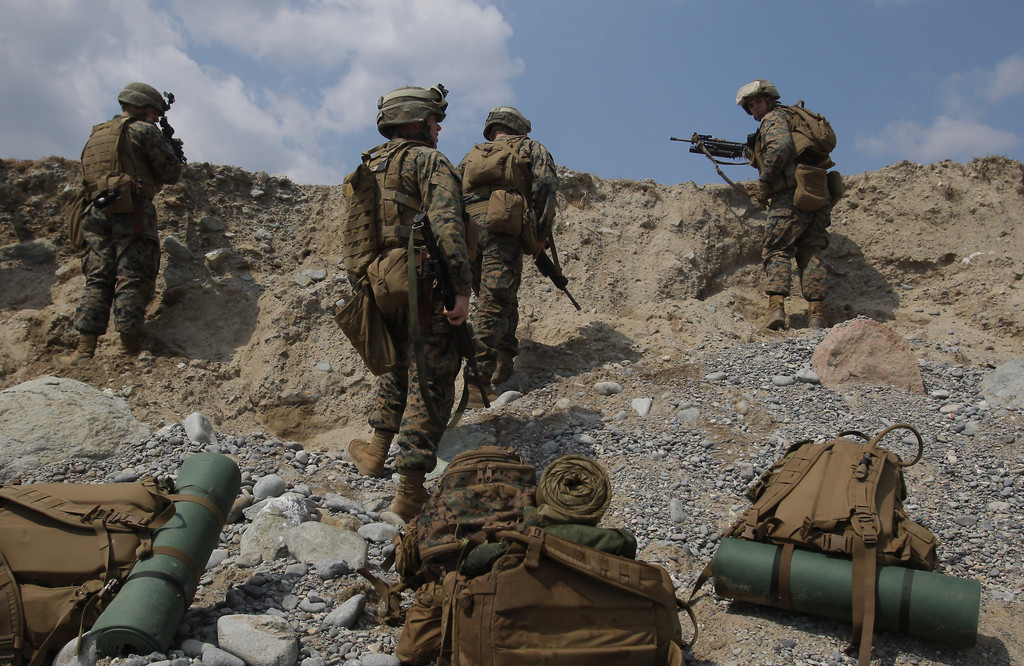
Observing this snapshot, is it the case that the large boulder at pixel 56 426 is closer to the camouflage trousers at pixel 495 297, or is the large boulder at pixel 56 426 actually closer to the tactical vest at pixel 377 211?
the tactical vest at pixel 377 211

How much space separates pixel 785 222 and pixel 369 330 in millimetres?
4721

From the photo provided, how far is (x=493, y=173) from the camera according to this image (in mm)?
6395

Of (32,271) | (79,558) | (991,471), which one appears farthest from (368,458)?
(32,271)

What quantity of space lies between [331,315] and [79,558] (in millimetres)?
4431

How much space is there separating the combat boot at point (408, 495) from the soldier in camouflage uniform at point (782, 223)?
14.3 feet

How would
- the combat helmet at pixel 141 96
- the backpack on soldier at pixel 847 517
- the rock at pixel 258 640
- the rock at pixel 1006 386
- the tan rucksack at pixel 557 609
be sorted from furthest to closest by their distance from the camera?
the combat helmet at pixel 141 96 → the rock at pixel 1006 386 → the backpack on soldier at pixel 847 517 → the rock at pixel 258 640 → the tan rucksack at pixel 557 609

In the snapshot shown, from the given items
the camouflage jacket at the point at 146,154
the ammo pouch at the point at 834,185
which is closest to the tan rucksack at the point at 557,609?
the camouflage jacket at the point at 146,154

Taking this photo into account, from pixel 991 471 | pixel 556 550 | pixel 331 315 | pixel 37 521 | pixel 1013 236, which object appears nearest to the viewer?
pixel 556 550

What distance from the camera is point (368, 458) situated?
494 centimetres

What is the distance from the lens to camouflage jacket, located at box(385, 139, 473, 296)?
180 inches

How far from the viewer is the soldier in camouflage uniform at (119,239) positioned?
640cm

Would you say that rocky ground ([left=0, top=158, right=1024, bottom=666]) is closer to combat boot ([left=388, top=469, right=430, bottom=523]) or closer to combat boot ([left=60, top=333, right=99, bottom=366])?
combat boot ([left=60, top=333, right=99, bottom=366])

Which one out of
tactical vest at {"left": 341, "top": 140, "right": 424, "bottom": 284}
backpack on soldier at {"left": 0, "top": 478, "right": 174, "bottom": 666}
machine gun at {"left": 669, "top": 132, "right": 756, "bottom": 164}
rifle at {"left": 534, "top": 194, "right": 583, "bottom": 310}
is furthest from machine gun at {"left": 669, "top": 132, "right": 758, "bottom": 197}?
backpack on soldier at {"left": 0, "top": 478, "right": 174, "bottom": 666}

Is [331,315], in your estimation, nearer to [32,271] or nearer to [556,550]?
[32,271]
